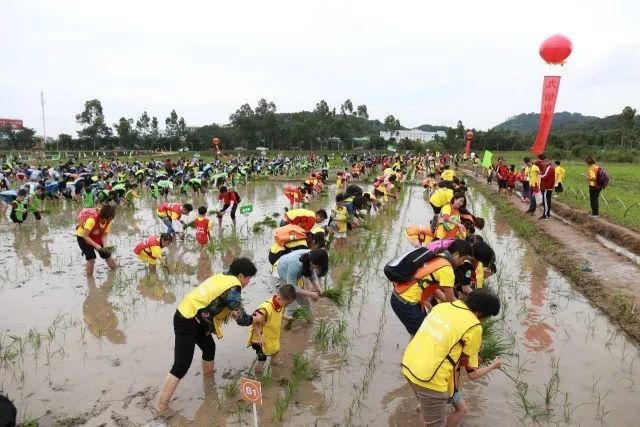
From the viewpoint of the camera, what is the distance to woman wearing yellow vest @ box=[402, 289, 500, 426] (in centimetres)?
266

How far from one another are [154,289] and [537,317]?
487 cm

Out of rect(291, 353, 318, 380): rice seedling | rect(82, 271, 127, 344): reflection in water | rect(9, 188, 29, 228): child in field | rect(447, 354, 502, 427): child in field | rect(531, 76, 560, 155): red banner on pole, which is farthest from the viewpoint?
rect(531, 76, 560, 155): red banner on pole

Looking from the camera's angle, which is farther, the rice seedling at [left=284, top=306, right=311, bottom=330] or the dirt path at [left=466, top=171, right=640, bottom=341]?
the dirt path at [left=466, top=171, right=640, bottom=341]

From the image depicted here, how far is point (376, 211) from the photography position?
13.3m

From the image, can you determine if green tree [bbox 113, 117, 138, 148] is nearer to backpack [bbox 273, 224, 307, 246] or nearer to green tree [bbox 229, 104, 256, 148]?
green tree [bbox 229, 104, 256, 148]

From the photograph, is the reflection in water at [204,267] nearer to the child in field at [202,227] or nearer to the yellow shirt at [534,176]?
the child in field at [202,227]

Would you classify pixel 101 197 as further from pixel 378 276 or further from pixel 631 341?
pixel 631 341

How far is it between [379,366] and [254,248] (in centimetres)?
489

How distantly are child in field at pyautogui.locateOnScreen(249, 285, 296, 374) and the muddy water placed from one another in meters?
0.25

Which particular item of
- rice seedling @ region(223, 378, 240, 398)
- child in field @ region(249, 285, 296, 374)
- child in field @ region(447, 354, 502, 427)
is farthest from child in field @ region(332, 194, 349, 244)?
child in field @ region(447, 354, 502, 427)

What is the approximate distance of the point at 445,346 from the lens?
8.72ft

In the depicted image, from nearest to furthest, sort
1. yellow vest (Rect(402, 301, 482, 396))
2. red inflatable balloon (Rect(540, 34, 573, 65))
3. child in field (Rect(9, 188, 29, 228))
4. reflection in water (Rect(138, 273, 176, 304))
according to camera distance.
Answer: yellow vest (Rect(402, 301, 482, 396)), reflection in water (Rect(138, 273, 176, 304)), child in field (Rect(9, 188, 29, 228)), red inflatable balloon (Rect(540, 34, 573, 65))

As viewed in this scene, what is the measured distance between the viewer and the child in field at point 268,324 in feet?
12.6

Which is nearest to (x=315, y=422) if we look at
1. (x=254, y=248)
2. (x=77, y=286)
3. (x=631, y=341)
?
(x=631, y=341)
